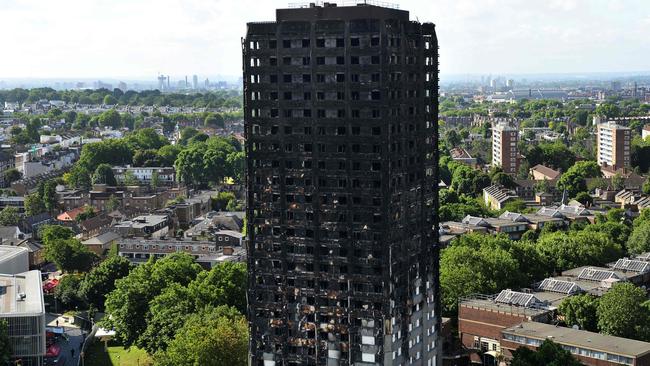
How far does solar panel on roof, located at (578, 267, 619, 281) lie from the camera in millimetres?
72125

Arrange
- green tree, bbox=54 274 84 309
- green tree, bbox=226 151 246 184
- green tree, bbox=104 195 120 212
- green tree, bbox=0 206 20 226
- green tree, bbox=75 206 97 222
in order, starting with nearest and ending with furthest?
green tree, bbox=54 274 84 309 → green tree, bbox=0 206 20 226 → green tree, bbox=75 206 97 222 → green tree, bbox=104 195 120 212 → green tree, bbox=226 151 246 184

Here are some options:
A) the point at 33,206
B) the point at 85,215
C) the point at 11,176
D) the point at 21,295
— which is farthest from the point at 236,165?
the point at 21,295

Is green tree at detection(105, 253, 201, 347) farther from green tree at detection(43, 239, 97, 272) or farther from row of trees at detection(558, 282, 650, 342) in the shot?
row of trees at detection(558, 282, 650, 342)

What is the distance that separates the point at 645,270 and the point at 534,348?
2324 cm

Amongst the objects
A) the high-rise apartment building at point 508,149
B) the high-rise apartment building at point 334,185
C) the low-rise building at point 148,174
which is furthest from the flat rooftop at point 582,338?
the high-rise apartment building at point 508,149

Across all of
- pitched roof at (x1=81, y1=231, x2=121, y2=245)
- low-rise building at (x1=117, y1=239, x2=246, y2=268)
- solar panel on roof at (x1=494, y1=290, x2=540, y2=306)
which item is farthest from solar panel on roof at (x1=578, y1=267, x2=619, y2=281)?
pitched roof at (x1=81, y1=231, x2=121, y2=245)

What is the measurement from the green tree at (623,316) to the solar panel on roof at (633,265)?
14385 mm

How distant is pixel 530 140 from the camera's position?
188 meters

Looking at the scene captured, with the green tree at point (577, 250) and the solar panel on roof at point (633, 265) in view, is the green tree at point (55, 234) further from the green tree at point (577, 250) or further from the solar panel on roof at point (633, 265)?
the solar panel on roof at point (633, 265)

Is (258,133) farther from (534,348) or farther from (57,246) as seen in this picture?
(57,246)

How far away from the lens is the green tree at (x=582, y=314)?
62.1 meters

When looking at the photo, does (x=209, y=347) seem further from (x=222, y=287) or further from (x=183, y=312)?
(x=222, y=287)

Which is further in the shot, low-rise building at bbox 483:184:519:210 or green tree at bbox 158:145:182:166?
green tree at bbox 158:145:182:166

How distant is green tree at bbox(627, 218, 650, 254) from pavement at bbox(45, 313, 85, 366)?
5068 centimetres
